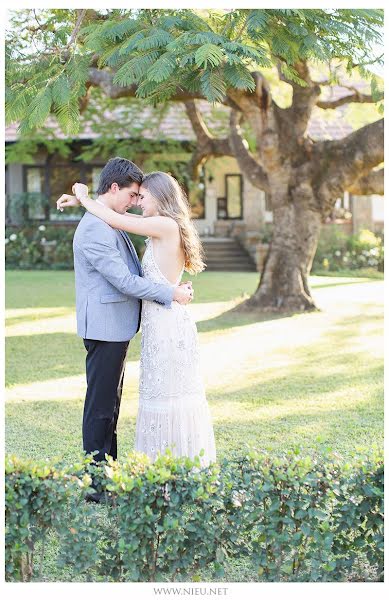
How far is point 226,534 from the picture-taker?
12.8ft

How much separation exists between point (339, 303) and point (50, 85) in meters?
11.6

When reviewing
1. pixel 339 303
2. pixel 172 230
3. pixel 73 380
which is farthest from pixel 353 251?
pixel 172 230

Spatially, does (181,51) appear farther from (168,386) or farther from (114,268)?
(168,386)

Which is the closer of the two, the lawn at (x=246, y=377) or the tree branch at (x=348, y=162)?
the lawn at (x=246, y=377)

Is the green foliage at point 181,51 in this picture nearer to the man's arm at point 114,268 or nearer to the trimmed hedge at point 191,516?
the man's arm at point 114,268

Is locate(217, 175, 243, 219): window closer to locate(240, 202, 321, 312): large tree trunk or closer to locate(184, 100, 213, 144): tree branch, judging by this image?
locate(184, 100, 213, 144): tree branch

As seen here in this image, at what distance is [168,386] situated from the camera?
5.19 m

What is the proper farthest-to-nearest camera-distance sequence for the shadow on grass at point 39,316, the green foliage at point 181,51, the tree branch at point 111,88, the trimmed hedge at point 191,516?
the shadow on grass at point 39,316
the tree branch at point 111,88
the green foliage at point 181,51
the trimmed hedge at point 191,516

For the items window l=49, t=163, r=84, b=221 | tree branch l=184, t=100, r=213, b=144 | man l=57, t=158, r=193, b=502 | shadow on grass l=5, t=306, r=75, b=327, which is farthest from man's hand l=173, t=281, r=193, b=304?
window l=49, t=163, r=84, b=221

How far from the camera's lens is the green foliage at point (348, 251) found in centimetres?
2448

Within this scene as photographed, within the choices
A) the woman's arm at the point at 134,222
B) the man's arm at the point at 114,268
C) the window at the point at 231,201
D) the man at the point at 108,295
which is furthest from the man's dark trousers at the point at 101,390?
the window at the point at 231,201

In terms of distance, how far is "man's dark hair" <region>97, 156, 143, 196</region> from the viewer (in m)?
5.12

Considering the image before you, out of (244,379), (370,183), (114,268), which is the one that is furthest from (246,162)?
(114,268)

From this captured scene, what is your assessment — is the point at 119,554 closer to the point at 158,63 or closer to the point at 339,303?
the point at 158,63
